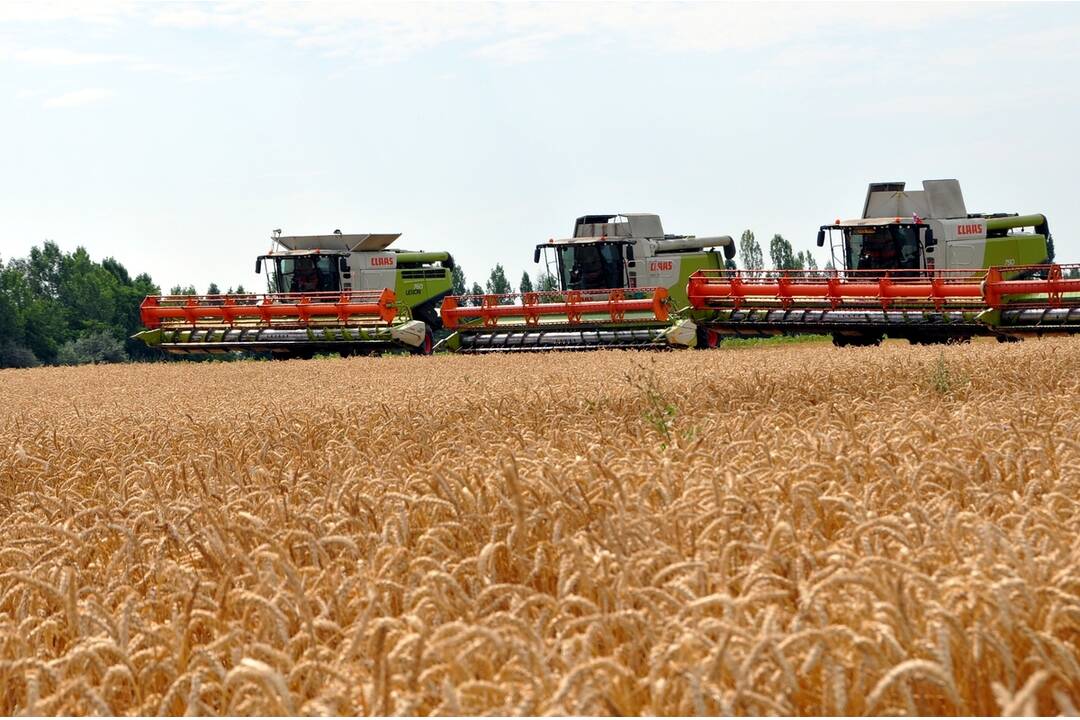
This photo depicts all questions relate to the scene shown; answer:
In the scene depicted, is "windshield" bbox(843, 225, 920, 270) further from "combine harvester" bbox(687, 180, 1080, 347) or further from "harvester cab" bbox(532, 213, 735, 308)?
"harvester cab" bbox(532, 213, 735, 308)

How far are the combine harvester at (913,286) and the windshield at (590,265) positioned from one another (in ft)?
7.10

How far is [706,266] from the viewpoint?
105ft

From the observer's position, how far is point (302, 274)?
32906 mm

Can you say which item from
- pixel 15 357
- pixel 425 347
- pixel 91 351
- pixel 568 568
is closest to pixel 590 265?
pixel 425 347

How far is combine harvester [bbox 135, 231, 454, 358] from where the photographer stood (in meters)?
29.8

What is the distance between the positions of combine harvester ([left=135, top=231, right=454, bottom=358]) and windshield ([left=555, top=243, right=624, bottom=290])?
3.50 metres

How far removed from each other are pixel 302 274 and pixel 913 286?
15.0 metres

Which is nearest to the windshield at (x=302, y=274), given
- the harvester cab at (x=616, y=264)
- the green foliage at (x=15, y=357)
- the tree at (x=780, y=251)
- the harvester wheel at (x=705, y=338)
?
the harvester cab at (x=616, y=264)

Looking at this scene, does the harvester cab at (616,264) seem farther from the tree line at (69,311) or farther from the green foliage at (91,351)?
the green foliage at (91,351)

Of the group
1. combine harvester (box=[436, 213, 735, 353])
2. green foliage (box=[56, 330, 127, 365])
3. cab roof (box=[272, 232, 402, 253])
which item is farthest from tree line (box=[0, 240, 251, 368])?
combine harvester (box=[436, 213, 735, 353])

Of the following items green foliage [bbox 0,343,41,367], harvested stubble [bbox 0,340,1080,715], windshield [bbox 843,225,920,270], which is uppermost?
windshield [bbox 843,225,920,270]

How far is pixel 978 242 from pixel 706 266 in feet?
21.3

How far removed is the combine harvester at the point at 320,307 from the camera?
2984cm

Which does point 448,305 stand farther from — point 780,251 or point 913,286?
point 780,251
